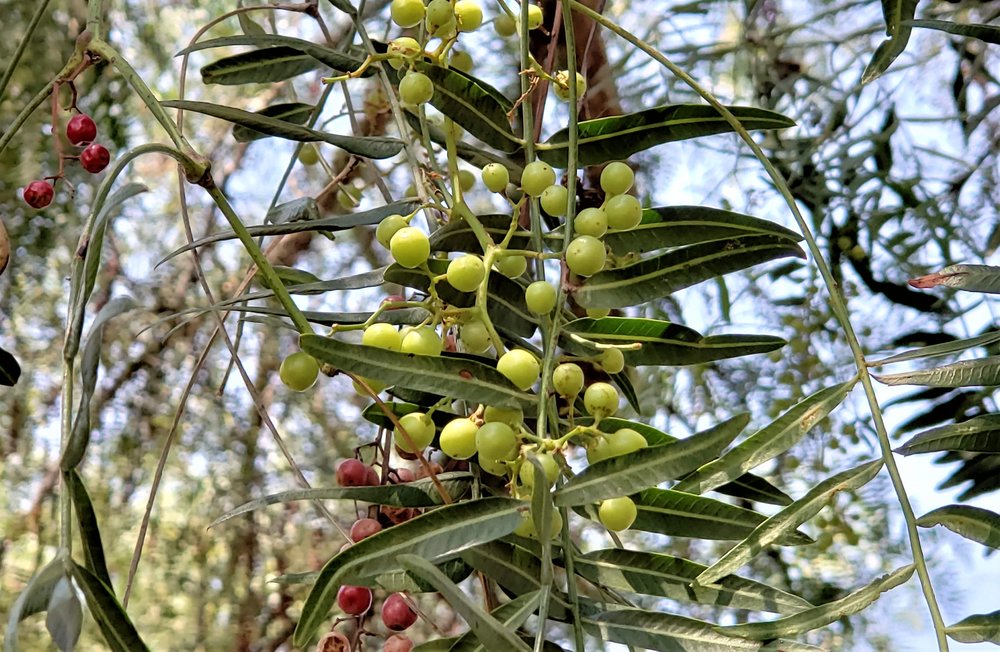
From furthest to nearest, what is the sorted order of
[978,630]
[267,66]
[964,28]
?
[267,66] < [964,28] < [978,630]

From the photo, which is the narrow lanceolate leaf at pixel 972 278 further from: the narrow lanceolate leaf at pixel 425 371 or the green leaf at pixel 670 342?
the narrow lanceolate leaf at pixel 425 371

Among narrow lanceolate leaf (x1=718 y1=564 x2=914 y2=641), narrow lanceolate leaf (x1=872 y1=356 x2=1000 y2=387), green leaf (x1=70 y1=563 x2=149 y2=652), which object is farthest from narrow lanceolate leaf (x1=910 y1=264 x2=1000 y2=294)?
green leaf (x1=70 y1=563 x2=149 y2=652)

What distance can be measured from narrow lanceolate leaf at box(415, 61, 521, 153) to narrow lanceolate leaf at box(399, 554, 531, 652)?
0.84 feet

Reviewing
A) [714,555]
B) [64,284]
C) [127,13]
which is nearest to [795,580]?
[714,555]

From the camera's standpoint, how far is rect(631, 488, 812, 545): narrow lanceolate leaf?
0.46 metres

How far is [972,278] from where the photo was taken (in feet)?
1.60

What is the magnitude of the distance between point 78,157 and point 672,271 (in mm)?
487

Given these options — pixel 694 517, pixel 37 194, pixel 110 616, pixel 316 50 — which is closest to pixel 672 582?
pixel 694 517

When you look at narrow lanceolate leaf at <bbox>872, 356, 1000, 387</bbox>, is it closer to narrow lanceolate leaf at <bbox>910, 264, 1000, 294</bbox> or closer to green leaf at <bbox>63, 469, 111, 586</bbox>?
narrow lanceolate leaf at <bbox>910, 264, 1000, 294</bbox>

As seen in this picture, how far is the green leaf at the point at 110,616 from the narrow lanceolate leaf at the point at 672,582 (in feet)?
0.63

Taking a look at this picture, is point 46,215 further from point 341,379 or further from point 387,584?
point 387,584

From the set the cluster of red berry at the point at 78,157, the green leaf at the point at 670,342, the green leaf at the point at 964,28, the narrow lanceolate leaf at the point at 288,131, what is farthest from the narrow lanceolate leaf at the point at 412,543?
the cluster of red berry at the point at 78,157

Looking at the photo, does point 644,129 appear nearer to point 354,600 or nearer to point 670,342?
point 670,342

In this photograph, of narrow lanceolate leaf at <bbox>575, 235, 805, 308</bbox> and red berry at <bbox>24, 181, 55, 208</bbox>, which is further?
red berry at <bbox>24, 181, 55, 208</bbox>
